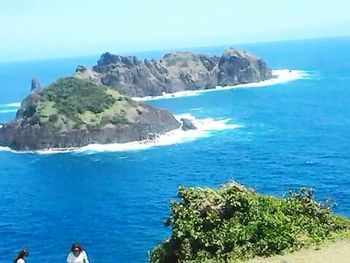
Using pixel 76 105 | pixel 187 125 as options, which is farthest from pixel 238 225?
pixel 76 105

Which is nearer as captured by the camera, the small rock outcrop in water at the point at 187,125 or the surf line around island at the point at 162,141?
the surf line around island at the point at 162,141

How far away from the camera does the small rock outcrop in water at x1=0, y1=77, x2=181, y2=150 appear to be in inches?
4943

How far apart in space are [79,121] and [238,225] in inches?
4363

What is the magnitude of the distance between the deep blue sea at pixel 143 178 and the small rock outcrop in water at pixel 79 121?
7.58m

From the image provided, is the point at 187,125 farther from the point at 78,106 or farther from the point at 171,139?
the point at 78,106

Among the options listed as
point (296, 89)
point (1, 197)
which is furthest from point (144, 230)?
point (296, 89)

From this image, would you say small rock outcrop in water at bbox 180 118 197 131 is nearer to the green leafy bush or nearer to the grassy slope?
the grassy slope

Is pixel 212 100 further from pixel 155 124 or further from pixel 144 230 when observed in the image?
pixel 144 230

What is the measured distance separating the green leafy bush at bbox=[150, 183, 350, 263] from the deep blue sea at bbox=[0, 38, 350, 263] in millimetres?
33017

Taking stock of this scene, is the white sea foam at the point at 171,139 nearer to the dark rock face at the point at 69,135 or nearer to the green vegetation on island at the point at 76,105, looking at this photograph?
the dark rock face at the point at 69,135

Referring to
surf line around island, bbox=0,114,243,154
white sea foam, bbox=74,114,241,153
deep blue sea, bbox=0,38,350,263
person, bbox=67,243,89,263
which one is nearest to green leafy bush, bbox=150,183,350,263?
person, bbox=67,243,89,263

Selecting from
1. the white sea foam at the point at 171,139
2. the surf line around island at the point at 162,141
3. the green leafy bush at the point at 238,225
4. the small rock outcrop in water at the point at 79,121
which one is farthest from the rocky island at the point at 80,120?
the green leafy bush at the point at 238,225

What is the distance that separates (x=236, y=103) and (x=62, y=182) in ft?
279

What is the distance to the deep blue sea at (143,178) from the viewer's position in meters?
64.4
